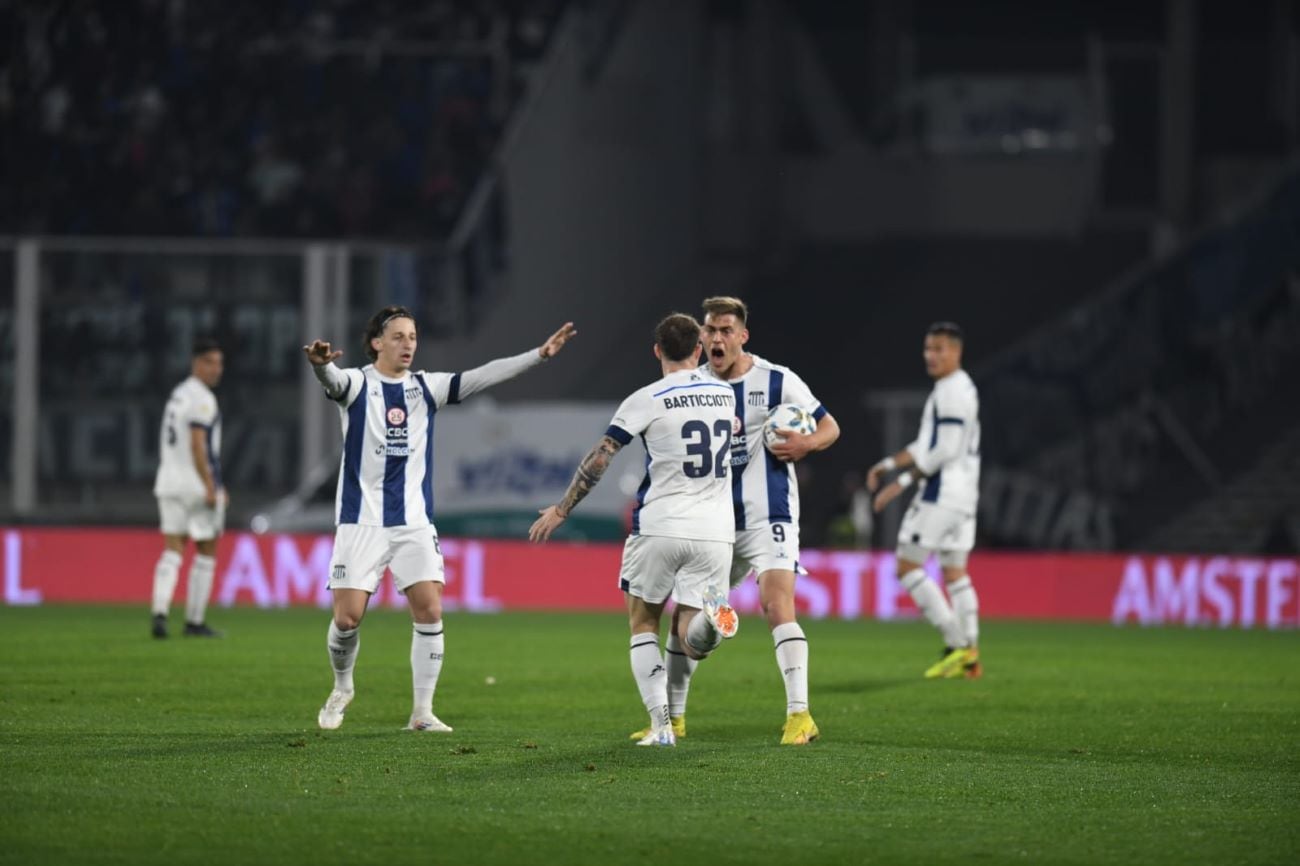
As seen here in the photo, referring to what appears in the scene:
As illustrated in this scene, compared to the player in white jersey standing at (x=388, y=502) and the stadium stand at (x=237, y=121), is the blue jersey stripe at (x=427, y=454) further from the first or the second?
the stadium stand at (x=237, y=121)

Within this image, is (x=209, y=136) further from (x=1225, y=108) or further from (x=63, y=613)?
(x=1225, y=108)

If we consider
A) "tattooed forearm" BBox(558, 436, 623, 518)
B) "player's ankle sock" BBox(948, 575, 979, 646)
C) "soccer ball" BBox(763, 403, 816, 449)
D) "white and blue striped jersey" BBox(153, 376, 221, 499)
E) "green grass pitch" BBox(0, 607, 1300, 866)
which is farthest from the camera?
"white and blue striped jersey" BBox(153, 376, 221, 499)

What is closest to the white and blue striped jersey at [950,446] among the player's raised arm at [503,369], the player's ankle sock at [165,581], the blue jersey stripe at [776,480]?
the blue jersey stripe at [776,480]

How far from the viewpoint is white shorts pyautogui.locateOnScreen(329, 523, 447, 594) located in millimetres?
10344

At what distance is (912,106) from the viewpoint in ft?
121

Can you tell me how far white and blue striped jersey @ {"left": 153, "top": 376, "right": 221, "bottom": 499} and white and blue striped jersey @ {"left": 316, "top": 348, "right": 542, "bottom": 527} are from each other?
613 centimetres

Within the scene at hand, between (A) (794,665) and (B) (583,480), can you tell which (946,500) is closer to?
(A) (794,665)

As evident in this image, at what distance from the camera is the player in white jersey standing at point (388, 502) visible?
10.4 meters

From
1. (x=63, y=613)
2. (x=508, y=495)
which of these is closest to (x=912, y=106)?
(x=508, y=495)

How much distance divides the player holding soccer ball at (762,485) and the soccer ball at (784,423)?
0.04m

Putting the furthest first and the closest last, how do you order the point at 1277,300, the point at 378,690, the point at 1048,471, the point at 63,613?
the point at 1277,300 < the point at 1048,471 < the point at 63,613 < the point at 378,690

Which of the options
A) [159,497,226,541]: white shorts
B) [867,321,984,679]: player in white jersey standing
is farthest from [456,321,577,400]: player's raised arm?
[159,497,226,541]: white shorts

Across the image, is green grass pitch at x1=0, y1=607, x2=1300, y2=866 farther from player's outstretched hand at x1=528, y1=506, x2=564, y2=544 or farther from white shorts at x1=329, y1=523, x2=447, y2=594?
player's outstretched hand at x1=528, y1=506, x2=564, y2=544

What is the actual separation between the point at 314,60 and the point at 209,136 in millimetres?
2103
